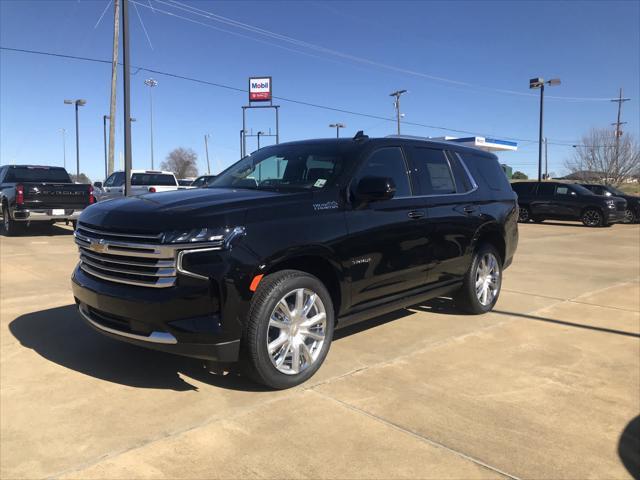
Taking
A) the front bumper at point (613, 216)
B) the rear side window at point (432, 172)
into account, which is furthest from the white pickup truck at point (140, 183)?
the front bumper at point (613, 216)

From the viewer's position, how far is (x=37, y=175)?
1508 cm

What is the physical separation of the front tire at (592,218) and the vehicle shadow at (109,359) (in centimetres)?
1965

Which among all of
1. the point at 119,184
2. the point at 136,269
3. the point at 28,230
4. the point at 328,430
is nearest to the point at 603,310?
the point at 328,430

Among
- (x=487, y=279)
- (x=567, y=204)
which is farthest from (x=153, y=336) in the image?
(x=567, y=204)

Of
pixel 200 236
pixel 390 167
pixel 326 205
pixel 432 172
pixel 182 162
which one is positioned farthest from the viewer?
pixel 182 162

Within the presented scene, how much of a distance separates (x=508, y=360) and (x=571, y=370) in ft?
1.61

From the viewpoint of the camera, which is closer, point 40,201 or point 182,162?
point 40,201

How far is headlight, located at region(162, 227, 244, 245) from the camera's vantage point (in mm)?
3266

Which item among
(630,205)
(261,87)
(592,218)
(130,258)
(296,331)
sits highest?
(261,87)

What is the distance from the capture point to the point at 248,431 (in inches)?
123

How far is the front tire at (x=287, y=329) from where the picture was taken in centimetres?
342

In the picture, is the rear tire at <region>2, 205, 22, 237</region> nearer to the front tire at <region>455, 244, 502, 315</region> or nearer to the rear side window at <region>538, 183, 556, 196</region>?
the front tire at <region>455, 244, 502, 315</region>

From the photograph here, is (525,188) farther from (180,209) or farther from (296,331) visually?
(180,209)

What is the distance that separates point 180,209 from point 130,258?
18.5 inches
